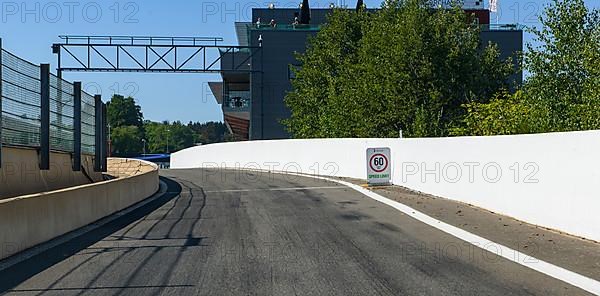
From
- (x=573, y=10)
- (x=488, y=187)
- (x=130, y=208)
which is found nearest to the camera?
(x=488, y=187)

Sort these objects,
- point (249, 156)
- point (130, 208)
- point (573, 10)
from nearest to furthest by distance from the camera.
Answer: point (130, 208)
point (573, 10)
point (249, 156)

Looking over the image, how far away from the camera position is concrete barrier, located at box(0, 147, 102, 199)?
575 inches

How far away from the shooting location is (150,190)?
21.9m

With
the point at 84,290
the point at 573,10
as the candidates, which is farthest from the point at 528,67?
the point at 84,290

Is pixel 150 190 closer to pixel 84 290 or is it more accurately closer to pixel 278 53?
pixel 84 290

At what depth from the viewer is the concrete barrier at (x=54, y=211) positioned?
9852 mm

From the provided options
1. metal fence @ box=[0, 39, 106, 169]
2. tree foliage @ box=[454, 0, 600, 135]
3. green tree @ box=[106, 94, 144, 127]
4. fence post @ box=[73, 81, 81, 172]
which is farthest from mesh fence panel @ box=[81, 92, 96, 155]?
green tree @ box=[106, 94, 144, 127]

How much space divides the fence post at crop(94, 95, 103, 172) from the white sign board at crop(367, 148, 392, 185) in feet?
30.1

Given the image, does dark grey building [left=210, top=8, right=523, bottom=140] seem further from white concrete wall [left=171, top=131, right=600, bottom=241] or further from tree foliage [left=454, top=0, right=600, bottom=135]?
tree foliage [left=454, top=0, right=600, bottom=135]

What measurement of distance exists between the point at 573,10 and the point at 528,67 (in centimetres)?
213

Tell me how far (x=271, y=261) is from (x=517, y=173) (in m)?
6.27

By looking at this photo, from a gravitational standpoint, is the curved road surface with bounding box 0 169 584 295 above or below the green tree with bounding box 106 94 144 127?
below

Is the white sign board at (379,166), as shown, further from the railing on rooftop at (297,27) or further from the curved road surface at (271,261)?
the railing on rooftop at (297,27)

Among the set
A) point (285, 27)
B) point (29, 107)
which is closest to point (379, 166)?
point (29, 107)
